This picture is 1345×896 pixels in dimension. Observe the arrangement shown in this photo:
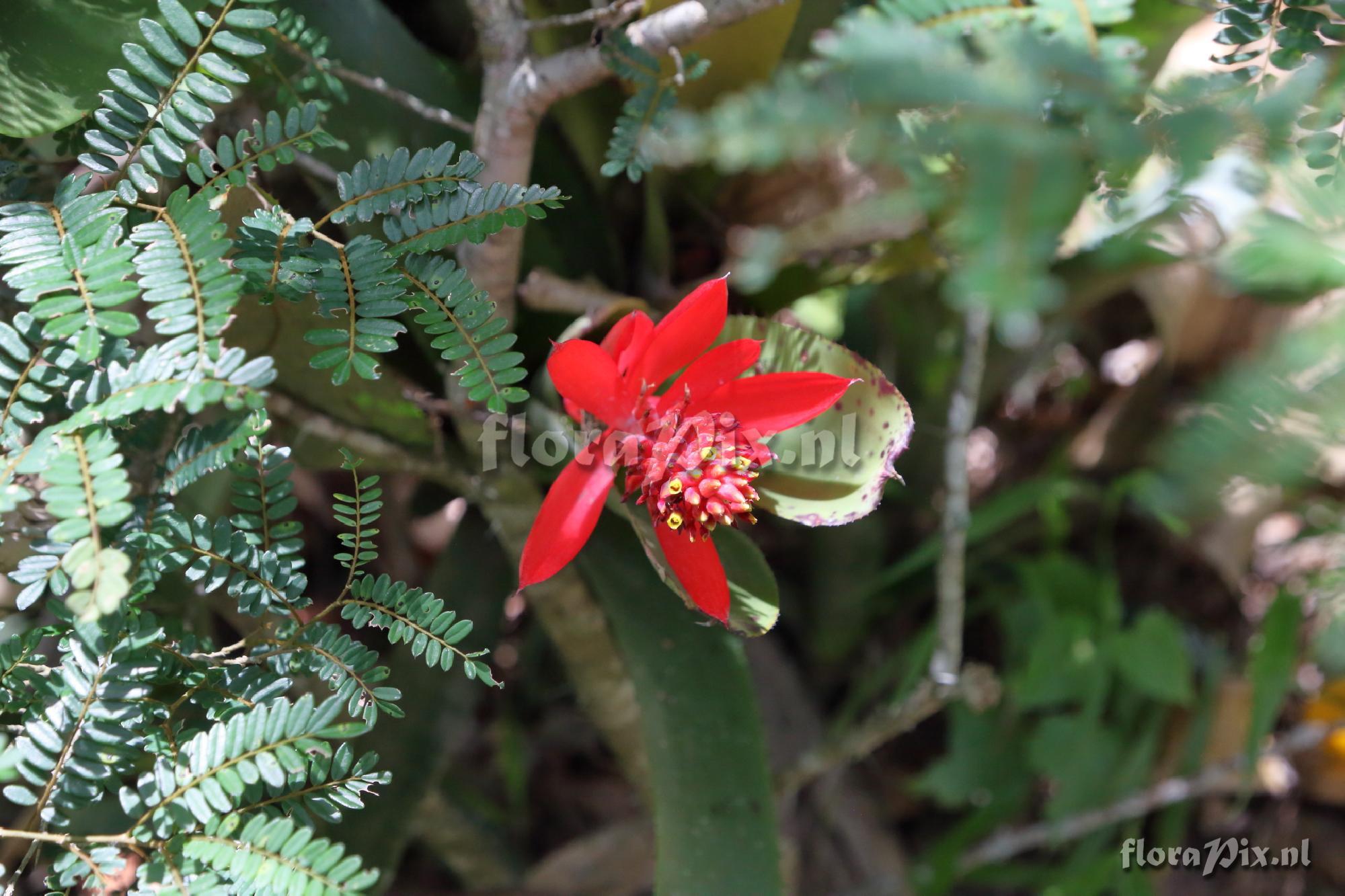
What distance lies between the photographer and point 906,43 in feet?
1.12

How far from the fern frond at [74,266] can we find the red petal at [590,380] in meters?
0.20

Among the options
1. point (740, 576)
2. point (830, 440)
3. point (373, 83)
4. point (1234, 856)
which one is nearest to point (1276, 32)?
point (830, 440)

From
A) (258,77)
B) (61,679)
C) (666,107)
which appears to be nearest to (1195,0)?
(666,107)

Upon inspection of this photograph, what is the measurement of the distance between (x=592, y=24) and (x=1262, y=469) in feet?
1.86

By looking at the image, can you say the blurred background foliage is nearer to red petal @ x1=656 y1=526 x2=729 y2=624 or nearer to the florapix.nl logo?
the florapix.nl logo

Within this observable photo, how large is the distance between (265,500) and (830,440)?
1.10 feet

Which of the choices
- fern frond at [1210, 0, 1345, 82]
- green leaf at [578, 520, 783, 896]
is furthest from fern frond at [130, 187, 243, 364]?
fern frond at [1210, 0, 1345, 82]

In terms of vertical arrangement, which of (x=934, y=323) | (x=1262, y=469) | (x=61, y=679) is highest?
(x=61, y=679)

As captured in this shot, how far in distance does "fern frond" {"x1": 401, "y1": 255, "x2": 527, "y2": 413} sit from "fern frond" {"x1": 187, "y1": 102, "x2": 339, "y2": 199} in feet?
0.32

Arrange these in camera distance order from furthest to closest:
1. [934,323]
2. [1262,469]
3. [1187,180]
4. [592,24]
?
[934,323] → [592,24] → [1262,469] → [1187,180]

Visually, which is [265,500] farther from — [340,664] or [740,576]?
[740,576]

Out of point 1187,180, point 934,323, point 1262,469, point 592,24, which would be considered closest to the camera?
point 1187,180

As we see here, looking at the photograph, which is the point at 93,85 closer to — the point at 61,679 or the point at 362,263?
the point at 362,263

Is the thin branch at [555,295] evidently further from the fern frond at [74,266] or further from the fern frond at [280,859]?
the fern frond at [280,859]
